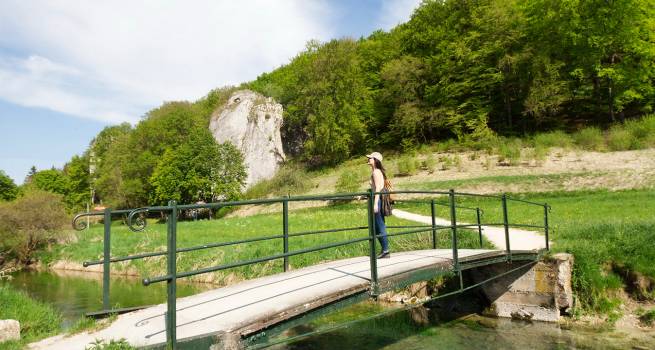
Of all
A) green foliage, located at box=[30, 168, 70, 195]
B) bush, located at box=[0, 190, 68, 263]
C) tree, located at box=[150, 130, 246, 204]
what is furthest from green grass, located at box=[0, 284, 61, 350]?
green foliage, located at box=[30, 168, 70, 195]

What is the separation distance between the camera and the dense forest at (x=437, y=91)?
3225 cm

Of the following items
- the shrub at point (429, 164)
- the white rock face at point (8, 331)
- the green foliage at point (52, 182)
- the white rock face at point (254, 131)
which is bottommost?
the white rock face at point (8, 331)

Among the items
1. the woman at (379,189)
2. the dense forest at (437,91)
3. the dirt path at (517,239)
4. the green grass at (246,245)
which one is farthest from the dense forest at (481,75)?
the woman at (379,189)

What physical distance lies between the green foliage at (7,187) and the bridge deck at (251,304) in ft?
213

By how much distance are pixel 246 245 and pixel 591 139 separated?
23964mm

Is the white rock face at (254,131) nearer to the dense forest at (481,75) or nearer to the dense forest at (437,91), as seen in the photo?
the dense forest at (437,91)

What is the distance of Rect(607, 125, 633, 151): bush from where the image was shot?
27.2 meters

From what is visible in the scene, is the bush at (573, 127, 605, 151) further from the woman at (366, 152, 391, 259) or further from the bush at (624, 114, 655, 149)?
the woman at (366, 152, 391, 259)

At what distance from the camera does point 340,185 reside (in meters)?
29.9

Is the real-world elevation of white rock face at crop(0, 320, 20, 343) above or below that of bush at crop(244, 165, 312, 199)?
below

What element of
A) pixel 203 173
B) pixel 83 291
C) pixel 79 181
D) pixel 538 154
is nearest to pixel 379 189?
pixel 83 291

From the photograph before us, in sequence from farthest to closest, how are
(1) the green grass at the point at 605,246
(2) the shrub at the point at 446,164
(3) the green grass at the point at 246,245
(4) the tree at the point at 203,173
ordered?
(4) the tree at the point at 203,173
(2) the shrub at the point at 446,164
(3) the green grass at the point at 246,245
(1) the green grass at the point at 605,246

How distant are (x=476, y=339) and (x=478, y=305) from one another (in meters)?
2.38

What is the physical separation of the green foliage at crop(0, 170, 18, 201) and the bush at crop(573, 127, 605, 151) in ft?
208
